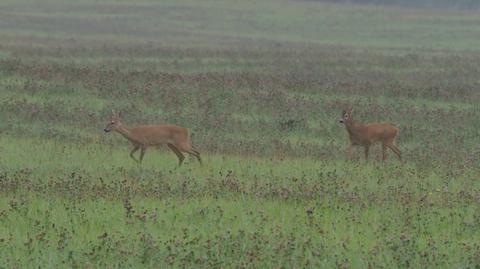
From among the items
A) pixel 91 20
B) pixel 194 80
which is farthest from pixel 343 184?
pixel 91 20

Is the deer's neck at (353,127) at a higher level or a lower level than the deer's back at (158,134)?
lower

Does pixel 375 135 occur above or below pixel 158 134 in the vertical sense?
below

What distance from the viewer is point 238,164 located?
19.0 metres

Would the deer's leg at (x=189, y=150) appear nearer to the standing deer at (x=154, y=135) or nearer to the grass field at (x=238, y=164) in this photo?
the standing deer at (x=154, y=135)

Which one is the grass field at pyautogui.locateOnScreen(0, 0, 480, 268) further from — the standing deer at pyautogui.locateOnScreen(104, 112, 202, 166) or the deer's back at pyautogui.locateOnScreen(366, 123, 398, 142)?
the deer's back at pyautogui.locateOnScreen(366, 123, 398, 142)

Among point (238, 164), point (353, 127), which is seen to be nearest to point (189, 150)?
point (238, 164)

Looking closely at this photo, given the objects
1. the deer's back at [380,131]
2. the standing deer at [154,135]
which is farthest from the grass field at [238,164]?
the deer's back at [380,131]

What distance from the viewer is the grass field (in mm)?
11828

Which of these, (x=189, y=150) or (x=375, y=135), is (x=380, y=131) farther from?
(x=189, y=150)

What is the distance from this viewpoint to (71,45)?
166ft

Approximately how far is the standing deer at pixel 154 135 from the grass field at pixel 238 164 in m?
0.37

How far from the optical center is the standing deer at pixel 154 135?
66.1ft

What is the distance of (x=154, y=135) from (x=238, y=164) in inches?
81.9

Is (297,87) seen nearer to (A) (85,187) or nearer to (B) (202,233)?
(A) (85,187)
